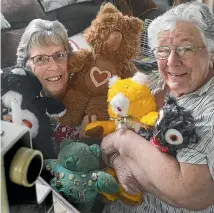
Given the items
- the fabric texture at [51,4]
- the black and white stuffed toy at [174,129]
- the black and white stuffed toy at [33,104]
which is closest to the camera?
the black and white stuffed toy at [174,129]

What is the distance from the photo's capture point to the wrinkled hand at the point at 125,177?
964 mm

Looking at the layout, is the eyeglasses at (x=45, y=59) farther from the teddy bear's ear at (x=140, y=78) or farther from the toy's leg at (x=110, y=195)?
the toy's leg at (x=110, y=195)

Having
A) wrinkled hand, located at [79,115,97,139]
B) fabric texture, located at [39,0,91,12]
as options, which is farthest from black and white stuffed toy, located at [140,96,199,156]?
fabric texture, located at [39,0,91,12]

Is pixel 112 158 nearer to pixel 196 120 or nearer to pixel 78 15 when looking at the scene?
pixel 196 120

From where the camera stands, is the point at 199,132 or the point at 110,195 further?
the point at 110,195

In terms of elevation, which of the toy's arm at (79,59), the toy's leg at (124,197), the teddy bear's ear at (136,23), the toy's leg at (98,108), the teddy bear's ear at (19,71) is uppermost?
the teddy bear's ear at (136,23)

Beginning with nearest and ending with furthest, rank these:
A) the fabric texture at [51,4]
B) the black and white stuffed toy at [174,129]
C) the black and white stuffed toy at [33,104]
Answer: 1. the black and white stuffed toy at [174,129]
2. the black and white stuffed toy at [33,104]
3. the fabric texture at [51,4]

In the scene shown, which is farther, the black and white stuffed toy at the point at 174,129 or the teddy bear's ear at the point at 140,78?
the teddy bear's ear at the point at 140,78

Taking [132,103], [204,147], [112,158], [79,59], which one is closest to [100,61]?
[79,59]

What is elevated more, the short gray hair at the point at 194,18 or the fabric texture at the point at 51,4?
the fabric texture at the point at 51,4

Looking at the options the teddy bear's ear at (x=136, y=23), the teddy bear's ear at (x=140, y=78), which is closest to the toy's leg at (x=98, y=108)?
the teddy bear's ear at (x=140, y=78)

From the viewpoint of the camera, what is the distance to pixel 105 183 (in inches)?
37.8

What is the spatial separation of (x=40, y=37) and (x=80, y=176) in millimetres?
367

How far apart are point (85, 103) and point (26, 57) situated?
197mm
